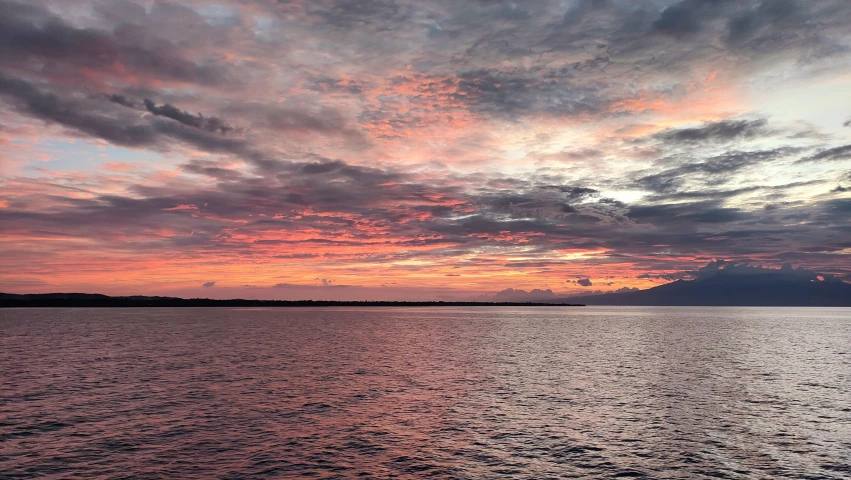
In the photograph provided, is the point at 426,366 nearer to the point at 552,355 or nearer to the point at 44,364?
the point at 552,355

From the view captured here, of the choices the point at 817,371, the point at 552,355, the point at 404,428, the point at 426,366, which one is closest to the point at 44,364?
the point at 426,366

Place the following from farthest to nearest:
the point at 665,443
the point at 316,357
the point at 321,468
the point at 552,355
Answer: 1. the point at 552,355
2. the point at 316,357
3. the point at 665,443
4. the point at 321,468

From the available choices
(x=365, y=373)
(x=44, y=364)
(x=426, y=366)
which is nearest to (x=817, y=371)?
(x=426, y=366)

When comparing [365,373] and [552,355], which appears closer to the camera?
[365,373]

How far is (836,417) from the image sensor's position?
46375mm

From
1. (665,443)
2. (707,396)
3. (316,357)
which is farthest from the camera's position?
(316,357)

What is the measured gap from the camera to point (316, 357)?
3494 inches

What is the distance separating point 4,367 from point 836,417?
3662 inches

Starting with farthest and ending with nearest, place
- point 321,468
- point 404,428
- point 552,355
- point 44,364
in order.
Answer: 1. point 552,355
2. point 44,364
3. point 404,428
4. point 321,468

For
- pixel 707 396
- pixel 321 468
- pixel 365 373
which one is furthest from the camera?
pixel 365 373

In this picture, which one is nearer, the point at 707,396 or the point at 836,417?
the point at 836,417

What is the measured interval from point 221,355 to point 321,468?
213ft

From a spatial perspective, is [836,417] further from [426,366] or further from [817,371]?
[426,366]

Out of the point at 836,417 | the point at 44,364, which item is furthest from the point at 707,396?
the point at 44,364
